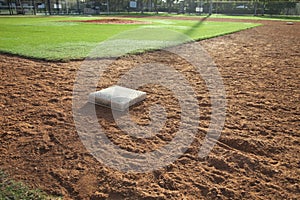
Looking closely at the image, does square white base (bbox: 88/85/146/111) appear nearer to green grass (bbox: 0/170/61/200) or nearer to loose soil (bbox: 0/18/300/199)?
loose soil (bbox: 0/18/300/199)

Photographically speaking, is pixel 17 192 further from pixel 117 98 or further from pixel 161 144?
pixel 117 98

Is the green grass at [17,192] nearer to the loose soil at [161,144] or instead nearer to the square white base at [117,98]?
the loose soil at [161,144]

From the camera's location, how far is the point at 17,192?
173 centimetres

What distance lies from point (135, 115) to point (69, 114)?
87cm

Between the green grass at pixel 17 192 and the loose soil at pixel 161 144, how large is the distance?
64 mm

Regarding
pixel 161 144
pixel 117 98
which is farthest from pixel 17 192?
pixel 117 98

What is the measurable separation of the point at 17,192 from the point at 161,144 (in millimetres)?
1350

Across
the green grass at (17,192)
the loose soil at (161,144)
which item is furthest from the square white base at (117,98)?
the green grass at (17,192)

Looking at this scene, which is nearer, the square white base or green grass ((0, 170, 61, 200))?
green grass ((0, 170, 61, 200))

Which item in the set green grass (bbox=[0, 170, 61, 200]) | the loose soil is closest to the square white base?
the loose soil

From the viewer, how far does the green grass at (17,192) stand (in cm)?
169

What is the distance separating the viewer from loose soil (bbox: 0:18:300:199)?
1848 millimetres

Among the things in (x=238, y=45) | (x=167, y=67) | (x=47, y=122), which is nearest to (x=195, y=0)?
(x=238, y=45)

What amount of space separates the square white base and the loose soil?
14 centimetres
